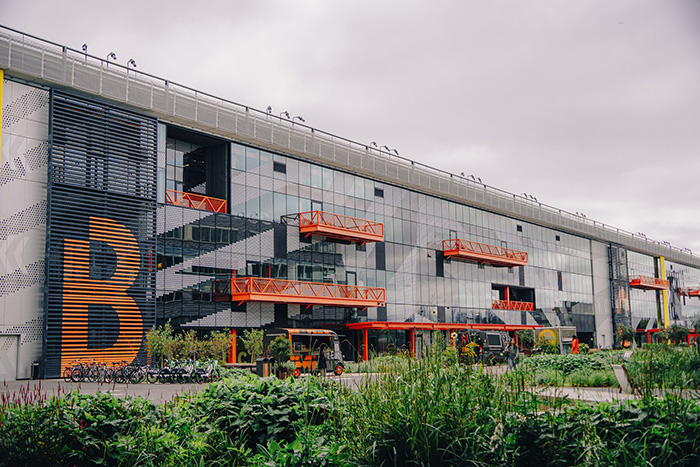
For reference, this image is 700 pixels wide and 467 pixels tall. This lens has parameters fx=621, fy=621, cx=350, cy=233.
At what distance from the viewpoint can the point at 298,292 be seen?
34.8 metres

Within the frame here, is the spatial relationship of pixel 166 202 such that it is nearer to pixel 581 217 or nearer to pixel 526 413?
pixel 526 413

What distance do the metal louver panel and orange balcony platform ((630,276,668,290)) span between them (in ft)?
198

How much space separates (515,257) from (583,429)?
4910 cm

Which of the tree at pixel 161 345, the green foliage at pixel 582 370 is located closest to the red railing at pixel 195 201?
the tree at pixel 161 345

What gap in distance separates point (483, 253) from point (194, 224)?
2591 centimetres

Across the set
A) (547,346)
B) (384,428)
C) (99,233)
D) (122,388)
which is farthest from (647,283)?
(384,428)

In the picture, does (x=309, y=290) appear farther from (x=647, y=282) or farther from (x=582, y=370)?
(x=647, y=282)

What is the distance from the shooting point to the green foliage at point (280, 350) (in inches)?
1067

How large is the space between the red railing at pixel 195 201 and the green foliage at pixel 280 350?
870 cm

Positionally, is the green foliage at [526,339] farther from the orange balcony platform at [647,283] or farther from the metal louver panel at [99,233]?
the orange balcony platform at [647,283]

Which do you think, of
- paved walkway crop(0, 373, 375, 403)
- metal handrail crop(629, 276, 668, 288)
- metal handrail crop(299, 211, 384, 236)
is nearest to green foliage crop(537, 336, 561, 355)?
metal handrail crop(299, 211, 384, 236)

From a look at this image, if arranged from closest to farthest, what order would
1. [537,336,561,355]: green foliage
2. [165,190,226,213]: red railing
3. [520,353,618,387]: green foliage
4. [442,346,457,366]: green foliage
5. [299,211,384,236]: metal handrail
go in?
[442,346,457,366]: green foliage, [520,353,618,387]: green foliage, [165,190,226,213]: red railing, [299,211,384,236]: metal handrail, [537,336,561,355]: green foliage

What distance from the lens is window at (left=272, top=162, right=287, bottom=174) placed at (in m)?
35.7

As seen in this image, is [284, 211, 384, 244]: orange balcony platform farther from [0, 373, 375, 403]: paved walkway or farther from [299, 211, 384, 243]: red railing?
[0, 373, 375, 403]: paved walkway
